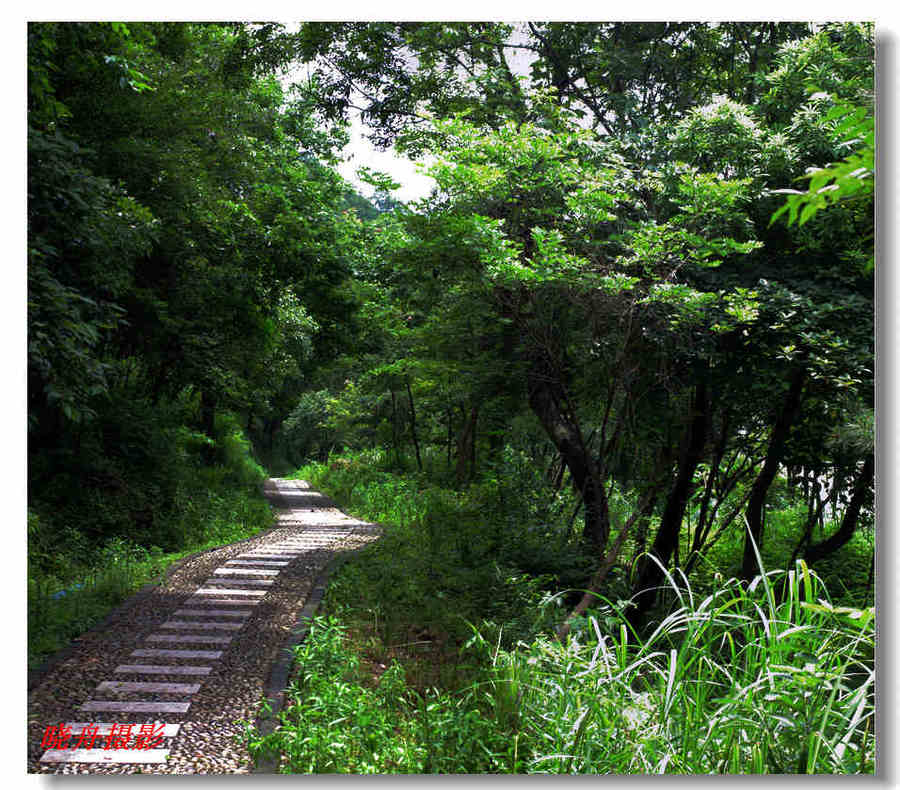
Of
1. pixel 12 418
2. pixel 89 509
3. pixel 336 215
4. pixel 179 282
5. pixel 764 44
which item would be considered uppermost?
pixel 764 44

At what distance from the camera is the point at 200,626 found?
3.84 metres

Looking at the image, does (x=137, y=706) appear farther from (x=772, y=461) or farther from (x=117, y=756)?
(x=772, y=461)

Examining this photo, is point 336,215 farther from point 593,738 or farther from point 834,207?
point 593,738

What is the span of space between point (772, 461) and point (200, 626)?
4.01 m

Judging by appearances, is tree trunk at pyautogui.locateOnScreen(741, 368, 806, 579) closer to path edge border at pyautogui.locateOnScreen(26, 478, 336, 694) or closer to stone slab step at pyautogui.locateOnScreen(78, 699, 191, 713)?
stone slab step at pyautogui.locateOnScreen(78, 699, 191, 713)

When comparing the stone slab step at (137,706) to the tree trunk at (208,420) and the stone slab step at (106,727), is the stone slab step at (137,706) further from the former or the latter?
the tree trunk at (208,420)

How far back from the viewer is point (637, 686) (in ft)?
11.4

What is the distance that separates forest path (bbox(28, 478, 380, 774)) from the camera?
104 inches

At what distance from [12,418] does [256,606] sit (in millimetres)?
1976

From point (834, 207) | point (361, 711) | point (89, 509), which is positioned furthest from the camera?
point (89, 509)

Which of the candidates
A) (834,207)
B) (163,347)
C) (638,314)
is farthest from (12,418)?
(834,207)

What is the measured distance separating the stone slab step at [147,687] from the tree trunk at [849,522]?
3.93 metres

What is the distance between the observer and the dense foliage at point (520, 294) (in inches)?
121

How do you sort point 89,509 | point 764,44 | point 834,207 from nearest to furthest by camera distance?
point 834,207 < point 764,44 < point 89,509
